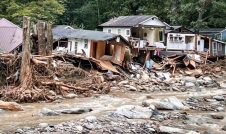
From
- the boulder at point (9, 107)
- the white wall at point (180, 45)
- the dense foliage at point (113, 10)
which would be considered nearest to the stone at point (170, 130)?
the boulder at point (9, 107)

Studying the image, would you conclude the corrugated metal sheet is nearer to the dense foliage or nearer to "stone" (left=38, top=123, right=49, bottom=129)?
the dense foliage

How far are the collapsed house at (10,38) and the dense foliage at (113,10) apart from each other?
22.4ft

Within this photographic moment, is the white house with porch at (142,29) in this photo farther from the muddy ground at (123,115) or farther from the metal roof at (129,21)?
the muddy ground at (123,115)

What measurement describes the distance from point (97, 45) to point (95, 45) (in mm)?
165

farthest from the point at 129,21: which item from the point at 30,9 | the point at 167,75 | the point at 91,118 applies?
the point at 91,118

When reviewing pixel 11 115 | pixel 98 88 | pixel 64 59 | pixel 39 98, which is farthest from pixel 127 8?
pixel 11 115

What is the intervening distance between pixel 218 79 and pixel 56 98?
1837 centimetres

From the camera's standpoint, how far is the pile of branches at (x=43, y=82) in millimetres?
22516

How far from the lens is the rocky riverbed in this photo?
Result: 16.2 metres

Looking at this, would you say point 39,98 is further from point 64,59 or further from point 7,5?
point 7,5

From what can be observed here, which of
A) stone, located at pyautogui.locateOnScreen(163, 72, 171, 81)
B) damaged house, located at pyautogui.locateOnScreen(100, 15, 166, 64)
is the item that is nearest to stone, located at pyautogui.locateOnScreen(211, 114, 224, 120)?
stone, located at pyautogui.locateOnScreen(163, 72, 171, 81)

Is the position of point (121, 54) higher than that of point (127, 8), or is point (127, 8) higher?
point (127, 8)

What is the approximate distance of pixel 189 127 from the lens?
697 inches

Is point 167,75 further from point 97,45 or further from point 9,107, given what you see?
point 9,107
